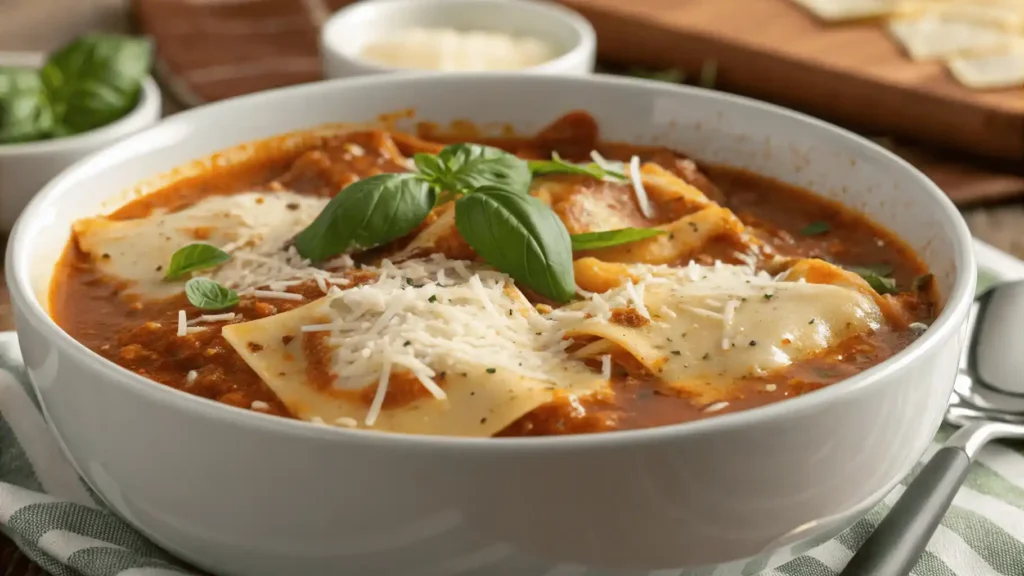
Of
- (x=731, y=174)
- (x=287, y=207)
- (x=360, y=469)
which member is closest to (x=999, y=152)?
(x=731, y=174)

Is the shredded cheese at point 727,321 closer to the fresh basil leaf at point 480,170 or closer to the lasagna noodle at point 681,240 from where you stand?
the lasagna noodle at point 681,240

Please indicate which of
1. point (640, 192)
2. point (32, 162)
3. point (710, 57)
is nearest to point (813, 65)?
point (710, 57)

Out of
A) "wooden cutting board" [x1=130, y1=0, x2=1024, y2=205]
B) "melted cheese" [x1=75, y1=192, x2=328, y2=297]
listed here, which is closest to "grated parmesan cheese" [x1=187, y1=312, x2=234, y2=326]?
"melted cheese" [x1=75, y1=192, x2=328, y2=297]

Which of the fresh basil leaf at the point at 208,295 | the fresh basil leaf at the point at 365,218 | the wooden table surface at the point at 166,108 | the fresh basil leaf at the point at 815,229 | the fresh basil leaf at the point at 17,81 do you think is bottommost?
the wooden table surface at the point at 166,108

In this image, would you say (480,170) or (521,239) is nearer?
(521,239)

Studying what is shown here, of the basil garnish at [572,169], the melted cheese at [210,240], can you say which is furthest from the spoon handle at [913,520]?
the melted cheese at [210,240]

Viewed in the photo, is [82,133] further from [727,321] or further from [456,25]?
[727,321]

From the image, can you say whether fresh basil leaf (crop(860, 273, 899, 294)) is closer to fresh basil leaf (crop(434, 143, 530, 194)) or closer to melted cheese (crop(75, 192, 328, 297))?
fresh basil leaf (crop(434, 143, 530, 194))

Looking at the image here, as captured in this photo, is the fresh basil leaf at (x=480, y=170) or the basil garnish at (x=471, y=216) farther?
the fresh basil leaf at (x=480, y=170)
